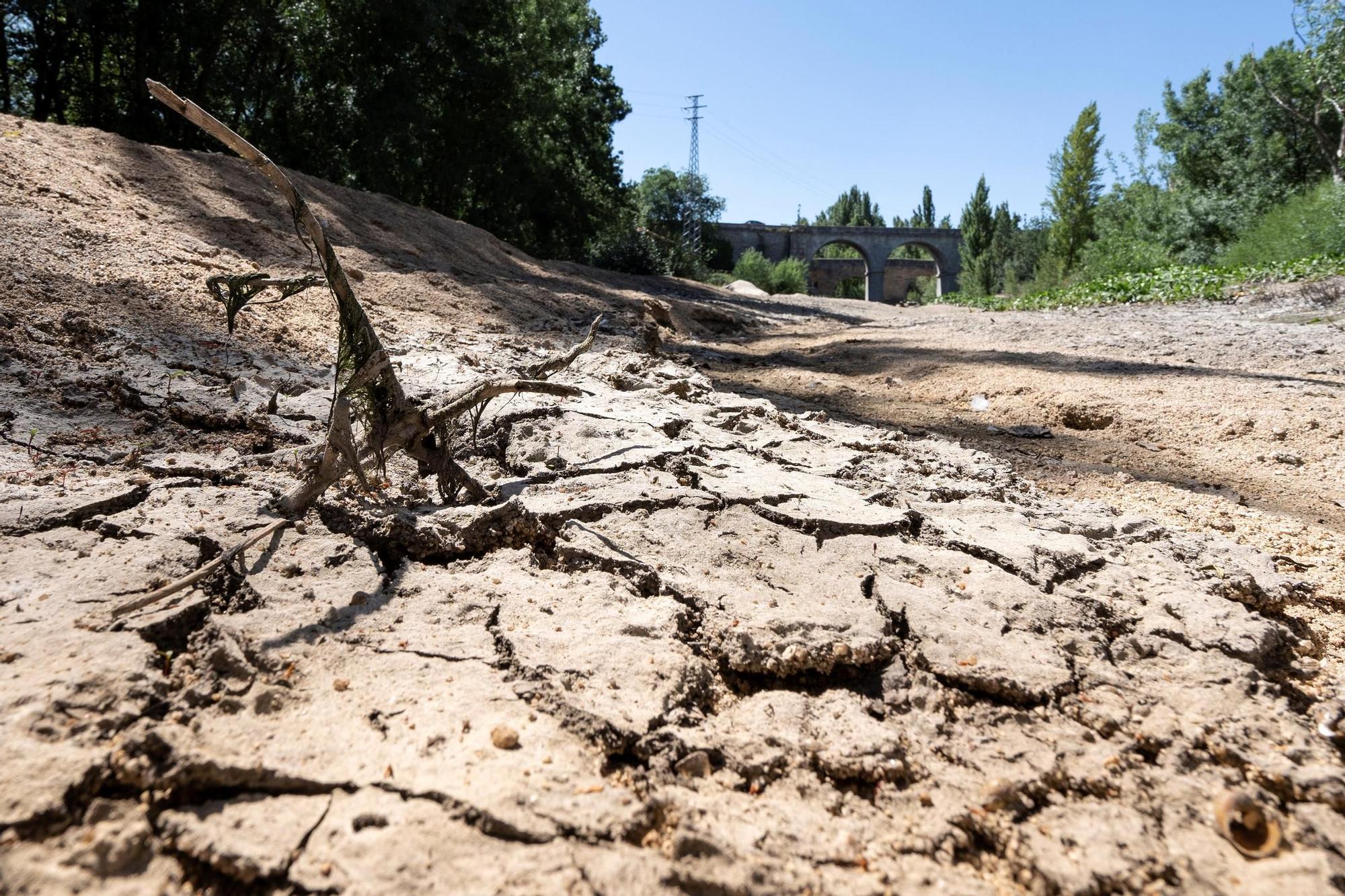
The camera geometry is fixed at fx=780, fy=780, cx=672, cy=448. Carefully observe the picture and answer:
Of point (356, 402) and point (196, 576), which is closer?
point (196, 576)

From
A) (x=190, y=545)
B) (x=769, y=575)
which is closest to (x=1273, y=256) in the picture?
(x=769, y=575)

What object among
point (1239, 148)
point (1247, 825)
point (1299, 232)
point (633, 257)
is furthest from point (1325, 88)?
point (1247, 825)

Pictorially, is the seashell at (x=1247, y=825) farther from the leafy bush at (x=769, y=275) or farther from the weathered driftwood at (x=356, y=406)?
the leafy bush at (x=769, y=275)

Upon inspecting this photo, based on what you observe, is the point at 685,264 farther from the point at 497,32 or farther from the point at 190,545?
the point at 190,545

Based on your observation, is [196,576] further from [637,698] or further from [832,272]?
[832,272]

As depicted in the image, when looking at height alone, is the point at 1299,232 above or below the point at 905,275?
below

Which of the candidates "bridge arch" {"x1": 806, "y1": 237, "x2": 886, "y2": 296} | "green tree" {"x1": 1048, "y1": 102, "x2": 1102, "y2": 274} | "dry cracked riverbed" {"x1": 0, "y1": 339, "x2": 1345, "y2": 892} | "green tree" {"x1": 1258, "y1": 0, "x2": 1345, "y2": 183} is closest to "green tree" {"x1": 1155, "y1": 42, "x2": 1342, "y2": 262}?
"green tree" {"x1": 1258, "y1": 0, "x2": 1345, "y2": 183}

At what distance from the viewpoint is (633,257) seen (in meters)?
14.1

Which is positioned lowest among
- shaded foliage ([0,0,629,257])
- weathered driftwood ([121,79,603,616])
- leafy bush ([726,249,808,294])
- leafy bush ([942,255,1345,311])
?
weathered driftwood ([121,79,603,616])

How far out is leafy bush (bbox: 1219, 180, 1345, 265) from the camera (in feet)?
31.2

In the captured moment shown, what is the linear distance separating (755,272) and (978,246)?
15812 millimetres

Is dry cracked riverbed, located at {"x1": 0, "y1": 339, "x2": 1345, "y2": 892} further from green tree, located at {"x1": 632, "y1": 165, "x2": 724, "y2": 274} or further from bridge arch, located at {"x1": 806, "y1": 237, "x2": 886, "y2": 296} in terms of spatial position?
bridge arch, located at {"x1": 806, "y1": 237, "x2": 886, "y2": 296}

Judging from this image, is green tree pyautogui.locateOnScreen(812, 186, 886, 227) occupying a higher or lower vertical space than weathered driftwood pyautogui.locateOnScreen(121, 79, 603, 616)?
higher

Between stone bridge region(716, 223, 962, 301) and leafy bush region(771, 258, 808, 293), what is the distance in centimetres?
866
